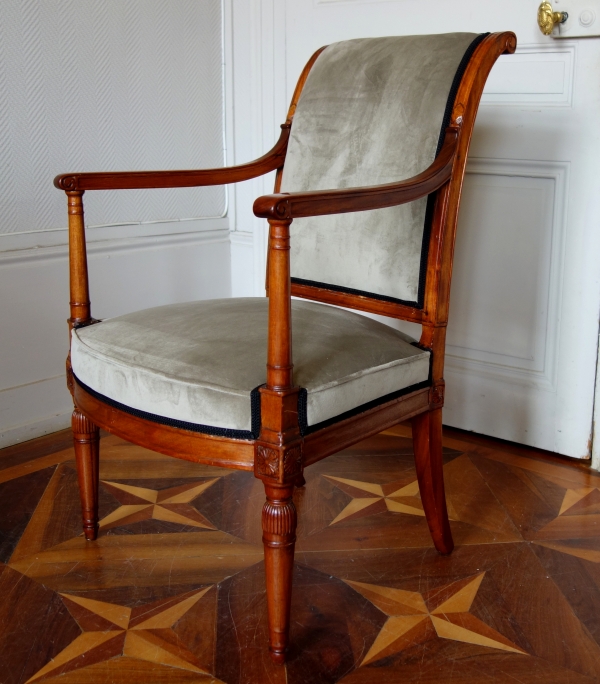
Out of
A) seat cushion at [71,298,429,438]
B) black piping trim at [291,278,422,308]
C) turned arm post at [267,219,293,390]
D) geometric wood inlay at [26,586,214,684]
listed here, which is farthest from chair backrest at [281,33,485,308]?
geometric wood inlay at [26,586,214,684]

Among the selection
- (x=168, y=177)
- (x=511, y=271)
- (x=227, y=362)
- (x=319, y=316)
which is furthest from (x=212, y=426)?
(x=511, y=271)

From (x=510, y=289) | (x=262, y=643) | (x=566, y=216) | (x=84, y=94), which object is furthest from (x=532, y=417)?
(x=84, y=94)

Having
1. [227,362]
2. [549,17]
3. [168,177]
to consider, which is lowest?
[227,362]

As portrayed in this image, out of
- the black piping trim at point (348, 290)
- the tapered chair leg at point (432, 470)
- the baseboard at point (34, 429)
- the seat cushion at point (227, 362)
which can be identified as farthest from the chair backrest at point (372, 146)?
the baseboard at point (34, 429)

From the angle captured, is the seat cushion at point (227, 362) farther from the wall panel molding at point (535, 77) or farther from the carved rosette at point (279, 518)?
the wall panel molding at point (535, 77)

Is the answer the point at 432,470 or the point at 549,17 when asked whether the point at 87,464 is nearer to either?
→ the point at 432,470

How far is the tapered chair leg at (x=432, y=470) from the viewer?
1.37 meters

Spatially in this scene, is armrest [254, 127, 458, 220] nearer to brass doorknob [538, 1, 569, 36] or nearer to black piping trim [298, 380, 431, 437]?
black piping trim [298, 380, 431, 437]

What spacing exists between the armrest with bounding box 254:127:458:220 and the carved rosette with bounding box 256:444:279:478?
12.0 inches

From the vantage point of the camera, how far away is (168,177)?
57.6 inches

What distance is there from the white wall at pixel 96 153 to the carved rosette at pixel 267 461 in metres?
1.06

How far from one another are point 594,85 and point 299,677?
51.0 inches

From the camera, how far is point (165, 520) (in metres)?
1.57

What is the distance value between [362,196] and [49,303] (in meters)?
1.13
